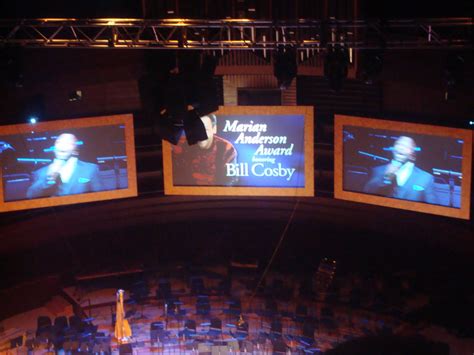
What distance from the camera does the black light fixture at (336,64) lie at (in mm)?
10164

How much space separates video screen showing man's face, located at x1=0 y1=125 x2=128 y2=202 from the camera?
1284 cm

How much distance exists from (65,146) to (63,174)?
0.50 metres

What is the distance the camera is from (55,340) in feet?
38.4

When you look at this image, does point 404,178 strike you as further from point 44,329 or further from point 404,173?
point 44,329

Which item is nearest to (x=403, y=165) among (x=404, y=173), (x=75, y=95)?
(x=404, y=173)

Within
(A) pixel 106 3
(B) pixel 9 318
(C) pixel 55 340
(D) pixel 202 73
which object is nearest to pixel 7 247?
(B) pixel 9 318

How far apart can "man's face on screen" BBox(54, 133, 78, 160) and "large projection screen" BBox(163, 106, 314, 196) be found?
165cm

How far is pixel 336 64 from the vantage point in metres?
10.3

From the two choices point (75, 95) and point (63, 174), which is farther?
point (75, 95)

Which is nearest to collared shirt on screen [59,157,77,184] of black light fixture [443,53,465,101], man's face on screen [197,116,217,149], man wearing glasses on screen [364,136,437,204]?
man's face on screen [197,116,217,149]

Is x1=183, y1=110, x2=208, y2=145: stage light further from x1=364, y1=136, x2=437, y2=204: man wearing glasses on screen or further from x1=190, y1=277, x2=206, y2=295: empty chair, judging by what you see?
x1=190, y1=277, x2=206, y2=295: empty chair

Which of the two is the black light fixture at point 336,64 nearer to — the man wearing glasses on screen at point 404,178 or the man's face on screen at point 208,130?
the man wearing glasses on screen at point 404,178

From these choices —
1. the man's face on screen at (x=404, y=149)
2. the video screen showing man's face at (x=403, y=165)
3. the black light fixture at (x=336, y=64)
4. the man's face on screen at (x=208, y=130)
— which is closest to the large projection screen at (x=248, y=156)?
the man's face on screen at (x=208, y=130)

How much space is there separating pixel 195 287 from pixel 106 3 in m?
5.31
